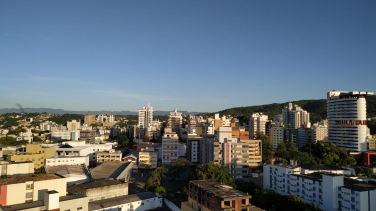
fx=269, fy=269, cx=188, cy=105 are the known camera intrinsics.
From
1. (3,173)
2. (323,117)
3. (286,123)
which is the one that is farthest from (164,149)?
(323,117)

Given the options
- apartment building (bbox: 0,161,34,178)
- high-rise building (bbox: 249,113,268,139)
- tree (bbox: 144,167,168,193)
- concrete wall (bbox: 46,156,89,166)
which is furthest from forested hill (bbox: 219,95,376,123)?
apartment building (bbox: 0,161,34,178)

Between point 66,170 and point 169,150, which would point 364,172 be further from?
point 66,170

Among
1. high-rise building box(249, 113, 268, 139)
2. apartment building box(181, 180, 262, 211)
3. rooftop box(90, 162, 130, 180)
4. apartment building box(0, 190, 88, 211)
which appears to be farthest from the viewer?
high-rise building box(249, 113, 268, 139)

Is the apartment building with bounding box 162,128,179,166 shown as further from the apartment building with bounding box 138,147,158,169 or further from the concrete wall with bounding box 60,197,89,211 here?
the concrete wall with bounding box 60,197,89,211

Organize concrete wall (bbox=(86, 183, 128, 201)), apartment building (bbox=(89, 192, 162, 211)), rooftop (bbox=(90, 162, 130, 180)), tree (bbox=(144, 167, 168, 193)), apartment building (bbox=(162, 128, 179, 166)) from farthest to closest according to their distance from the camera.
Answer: apartment building (bbox=(162, 128, 179, 166)), rooftop (bbox=(90, 162, 130, 180)), tree (bbox=(144, 167, 168, 193)), concrete wall (bbox=(86, 183, 128, 201)), apartment building (bbox=(89, 192, 162, 211))

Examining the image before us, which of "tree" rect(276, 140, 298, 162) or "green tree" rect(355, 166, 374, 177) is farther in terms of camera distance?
"tree" rect(276, 140, 298, 162)

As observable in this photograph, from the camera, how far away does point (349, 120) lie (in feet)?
105

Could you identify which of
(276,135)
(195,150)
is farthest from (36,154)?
(276,135)

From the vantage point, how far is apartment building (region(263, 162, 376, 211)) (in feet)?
42.7

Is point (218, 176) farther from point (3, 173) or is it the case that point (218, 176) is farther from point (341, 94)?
point (341, 94)

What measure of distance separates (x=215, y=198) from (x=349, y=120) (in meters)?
28.3

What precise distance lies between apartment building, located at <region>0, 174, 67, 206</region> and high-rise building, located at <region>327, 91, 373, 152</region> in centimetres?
3138

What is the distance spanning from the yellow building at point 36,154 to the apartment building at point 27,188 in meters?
9.41

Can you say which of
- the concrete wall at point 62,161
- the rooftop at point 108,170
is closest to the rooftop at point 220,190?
the rooftop at point 108,170
